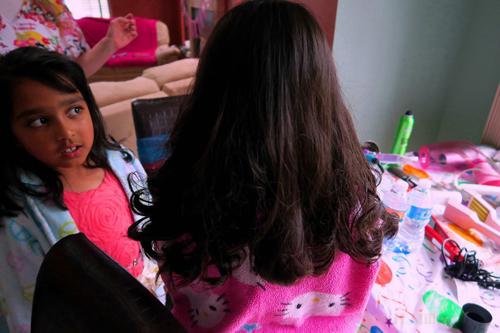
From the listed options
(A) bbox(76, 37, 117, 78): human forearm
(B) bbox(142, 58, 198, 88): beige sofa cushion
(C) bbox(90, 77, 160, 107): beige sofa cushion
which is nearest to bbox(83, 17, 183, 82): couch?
(B) bbox(142, 58, 198, 88): beige sofa cushion

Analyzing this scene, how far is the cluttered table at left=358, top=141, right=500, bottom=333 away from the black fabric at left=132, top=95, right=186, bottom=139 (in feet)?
3.86

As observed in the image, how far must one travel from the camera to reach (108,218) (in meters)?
0.89

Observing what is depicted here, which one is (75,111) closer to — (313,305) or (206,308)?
(206,308)

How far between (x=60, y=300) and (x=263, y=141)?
Result: 336mm

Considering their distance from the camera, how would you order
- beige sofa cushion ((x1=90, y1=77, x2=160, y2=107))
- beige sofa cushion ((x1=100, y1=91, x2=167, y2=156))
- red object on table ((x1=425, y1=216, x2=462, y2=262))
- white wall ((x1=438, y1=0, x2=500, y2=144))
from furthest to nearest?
beige sofa cushion ((x1=90, y1=77, x2=160, y2=107)), beige sofa cushion ((x1=100, y1=91, x2=167, y2=156)), white wall ((x1=438, y1=0, x2=500, y2=144)), red object on table ((x1=425, y1=216, x2=462, y2=262))

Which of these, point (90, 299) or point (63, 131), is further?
point (63, 131)

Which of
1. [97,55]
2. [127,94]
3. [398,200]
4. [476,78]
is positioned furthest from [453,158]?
[127,94]

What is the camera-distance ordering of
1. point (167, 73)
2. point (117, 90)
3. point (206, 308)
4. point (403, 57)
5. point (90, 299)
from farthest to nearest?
point (167, 73) < point (117, 90) < point (403, 57) < point (206, 308) < point (90, 299)

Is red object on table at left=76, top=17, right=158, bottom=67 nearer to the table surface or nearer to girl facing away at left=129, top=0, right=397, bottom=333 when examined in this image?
girl facing away at left=129, top=0, right=397, bottom=333

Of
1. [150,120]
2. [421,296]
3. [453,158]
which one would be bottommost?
[421,296]

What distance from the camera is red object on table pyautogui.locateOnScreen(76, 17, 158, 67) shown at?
3.74 meters

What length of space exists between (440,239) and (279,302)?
653 millimetres

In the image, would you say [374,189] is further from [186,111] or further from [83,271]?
[83,271]

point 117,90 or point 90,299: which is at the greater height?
point 90,299
